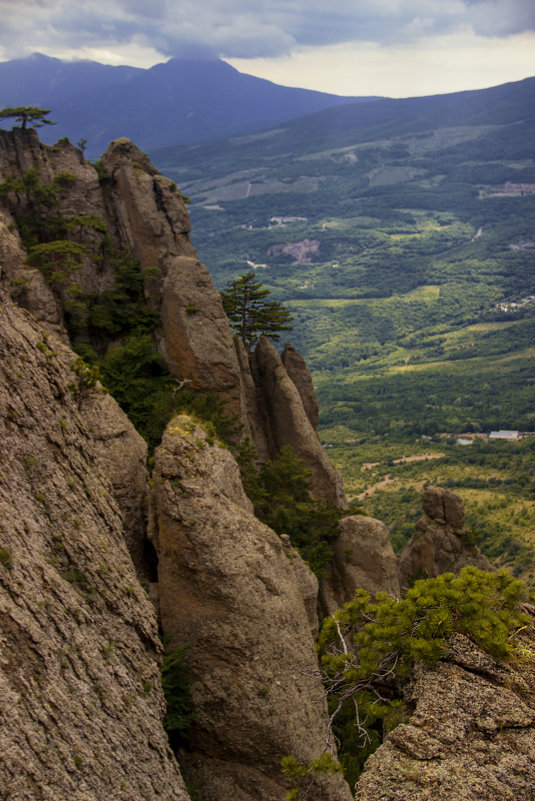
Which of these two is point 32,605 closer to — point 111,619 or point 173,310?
point 111,619

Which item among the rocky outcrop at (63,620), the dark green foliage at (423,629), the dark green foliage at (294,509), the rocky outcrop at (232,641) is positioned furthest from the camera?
the dark green foliage at (294,509)

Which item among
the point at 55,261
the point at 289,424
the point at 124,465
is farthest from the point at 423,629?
the point at 55,261

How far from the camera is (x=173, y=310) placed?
3278 cm

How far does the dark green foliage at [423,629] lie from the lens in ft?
35.4

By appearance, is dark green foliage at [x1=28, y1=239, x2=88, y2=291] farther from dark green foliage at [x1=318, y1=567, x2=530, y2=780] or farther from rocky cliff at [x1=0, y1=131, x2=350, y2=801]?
dark green foliage at [x1=318, y1=567, x2=530, y2=780]

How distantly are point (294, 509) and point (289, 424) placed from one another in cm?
706

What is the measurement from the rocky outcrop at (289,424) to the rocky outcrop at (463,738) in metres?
25.9

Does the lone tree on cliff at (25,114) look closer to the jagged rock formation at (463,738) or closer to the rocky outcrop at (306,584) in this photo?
the rocky outcrop at (306,584)

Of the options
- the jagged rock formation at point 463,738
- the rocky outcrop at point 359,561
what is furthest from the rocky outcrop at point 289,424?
the jagged rock formation at point 463,738

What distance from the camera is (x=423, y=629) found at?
1111cm

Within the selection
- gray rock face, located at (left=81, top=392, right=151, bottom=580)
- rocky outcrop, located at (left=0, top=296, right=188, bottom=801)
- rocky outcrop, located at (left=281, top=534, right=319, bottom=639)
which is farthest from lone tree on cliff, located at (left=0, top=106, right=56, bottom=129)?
rocky outcrop, located at (left=281, top=534, right=319, bottom=639)

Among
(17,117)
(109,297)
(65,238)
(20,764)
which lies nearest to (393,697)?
(20,764)

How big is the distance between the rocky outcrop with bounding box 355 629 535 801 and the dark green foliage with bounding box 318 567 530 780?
1.06 feet

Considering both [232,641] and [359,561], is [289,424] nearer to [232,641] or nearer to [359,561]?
[359,561]
